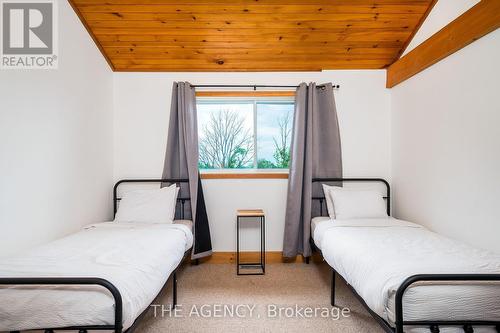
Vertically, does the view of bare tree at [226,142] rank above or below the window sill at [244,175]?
above

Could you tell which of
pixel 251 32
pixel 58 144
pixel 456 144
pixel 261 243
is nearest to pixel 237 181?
pixel 261 243

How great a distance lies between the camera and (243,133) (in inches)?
136

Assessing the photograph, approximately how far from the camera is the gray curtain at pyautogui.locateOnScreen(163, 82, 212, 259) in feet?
9.84

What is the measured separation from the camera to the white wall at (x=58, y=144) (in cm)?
188

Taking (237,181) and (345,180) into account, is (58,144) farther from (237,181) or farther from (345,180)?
(345,180)

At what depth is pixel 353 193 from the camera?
286cm

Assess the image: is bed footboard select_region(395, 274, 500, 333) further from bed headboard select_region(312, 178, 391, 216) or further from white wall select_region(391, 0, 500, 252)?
bed headboard select_region(312, 178, 391, 216)

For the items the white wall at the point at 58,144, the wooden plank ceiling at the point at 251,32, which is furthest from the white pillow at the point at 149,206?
the wooden plank ceiling at the point at 251,32

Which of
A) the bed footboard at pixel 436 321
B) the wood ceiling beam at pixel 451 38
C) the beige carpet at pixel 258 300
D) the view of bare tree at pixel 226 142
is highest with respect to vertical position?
the wood ceiling beam at pixel 451 38

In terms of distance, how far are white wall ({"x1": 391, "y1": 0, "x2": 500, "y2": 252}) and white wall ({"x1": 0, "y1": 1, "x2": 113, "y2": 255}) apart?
3.06m

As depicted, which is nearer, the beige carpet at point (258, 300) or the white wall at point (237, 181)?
the beige carpet at point (258, 300)

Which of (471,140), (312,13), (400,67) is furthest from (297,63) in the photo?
(471,140)

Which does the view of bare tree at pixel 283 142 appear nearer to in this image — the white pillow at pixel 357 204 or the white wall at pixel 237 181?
the white wall at pixel 237 181

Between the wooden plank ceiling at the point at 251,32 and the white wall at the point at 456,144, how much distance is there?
432mm
